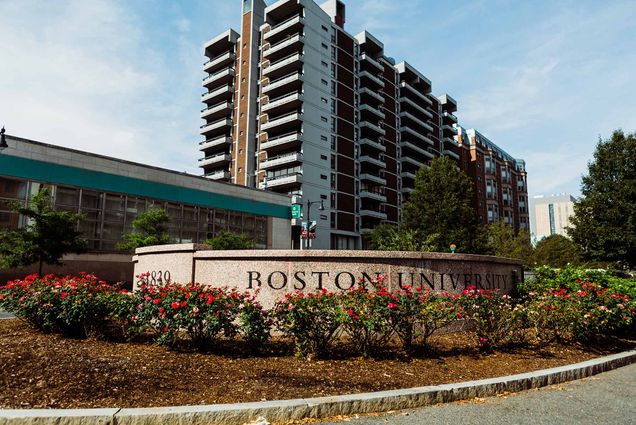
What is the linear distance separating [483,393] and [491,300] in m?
2.48

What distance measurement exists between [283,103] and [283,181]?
9.70 m

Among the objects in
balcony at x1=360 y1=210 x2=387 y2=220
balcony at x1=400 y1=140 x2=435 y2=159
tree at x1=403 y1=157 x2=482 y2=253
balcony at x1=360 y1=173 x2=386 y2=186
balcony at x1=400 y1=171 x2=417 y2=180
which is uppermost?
balcony at x1=400 y1=140 x2=435 y2=159

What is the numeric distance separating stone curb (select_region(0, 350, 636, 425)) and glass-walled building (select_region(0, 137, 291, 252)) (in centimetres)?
2386

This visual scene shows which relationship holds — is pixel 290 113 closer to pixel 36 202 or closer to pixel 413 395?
pixel 36 202

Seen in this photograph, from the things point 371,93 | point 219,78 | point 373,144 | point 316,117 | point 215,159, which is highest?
point 219,78

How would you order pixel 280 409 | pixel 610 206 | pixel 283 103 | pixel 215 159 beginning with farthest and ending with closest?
pixel 215 159 → pixel 283 103 → pixel 610 206 → pixel 280 409

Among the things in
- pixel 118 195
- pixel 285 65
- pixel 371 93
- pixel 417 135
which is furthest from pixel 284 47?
pixel 118 195

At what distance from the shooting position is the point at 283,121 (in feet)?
167

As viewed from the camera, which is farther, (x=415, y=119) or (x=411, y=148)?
(x=415, y=119)

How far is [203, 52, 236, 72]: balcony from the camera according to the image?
6053 centimetres

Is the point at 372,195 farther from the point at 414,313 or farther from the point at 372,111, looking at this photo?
the point at 414,313

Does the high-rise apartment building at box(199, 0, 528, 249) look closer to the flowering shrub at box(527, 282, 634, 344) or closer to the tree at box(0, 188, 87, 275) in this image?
the tree at box(0, 188, 87, 275)

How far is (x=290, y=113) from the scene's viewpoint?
52281mm

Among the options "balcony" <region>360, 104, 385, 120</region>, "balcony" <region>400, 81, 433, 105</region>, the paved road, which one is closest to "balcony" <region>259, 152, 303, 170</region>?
"balcony" <region>360, 104, 385, 120</region>
